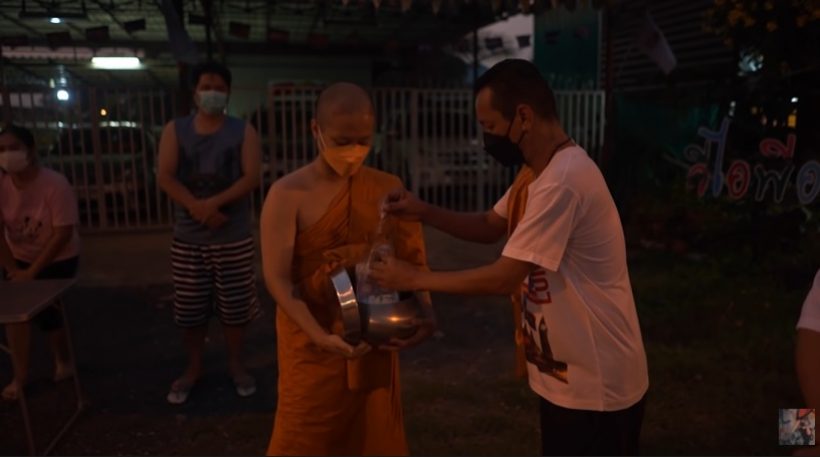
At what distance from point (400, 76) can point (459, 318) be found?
15.0 metres

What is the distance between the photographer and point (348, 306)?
1.90 metres

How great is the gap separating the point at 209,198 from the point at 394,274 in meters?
2.10

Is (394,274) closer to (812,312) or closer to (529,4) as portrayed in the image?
(812,312)

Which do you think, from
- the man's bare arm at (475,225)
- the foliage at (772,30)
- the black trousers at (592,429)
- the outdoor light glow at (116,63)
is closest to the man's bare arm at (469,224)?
the man's bare arm at (475,225)

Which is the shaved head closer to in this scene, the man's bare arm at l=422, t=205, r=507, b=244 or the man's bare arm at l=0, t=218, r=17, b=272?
the man's bare arm at l=422, t=205, r=507, b=244

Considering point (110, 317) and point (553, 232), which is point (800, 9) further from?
point (110, 317)

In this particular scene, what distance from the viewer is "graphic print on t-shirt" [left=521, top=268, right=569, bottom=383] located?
192 centimetres

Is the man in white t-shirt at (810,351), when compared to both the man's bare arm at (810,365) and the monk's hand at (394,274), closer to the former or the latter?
the man's bare arm at (810,365)

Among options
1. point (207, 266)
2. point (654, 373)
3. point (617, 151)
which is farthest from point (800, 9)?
point (207, 266)

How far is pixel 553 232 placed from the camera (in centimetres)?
179

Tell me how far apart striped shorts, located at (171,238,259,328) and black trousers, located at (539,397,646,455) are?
2248 mm

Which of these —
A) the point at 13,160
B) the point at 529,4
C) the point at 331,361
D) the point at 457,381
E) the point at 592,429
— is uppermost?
the point at 529,4
